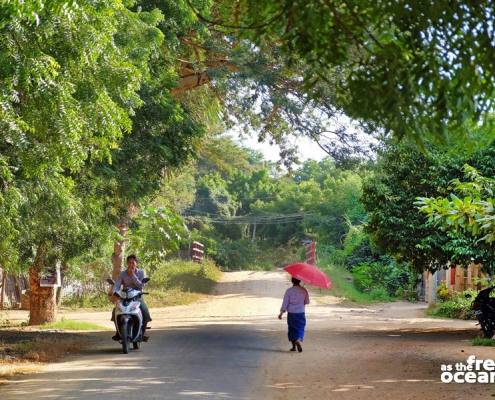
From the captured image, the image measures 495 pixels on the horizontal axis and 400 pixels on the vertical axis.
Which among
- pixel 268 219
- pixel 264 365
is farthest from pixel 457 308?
pixel 268 219

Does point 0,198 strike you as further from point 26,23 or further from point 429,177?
point 429,177

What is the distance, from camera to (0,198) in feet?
30.6

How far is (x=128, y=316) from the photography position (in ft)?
44.4

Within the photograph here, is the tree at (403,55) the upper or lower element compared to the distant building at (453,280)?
upper

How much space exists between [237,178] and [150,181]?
5228cm

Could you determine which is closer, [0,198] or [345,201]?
[0,198]

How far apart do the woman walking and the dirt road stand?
351 mm

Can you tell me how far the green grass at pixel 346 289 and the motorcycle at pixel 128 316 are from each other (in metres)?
24.9

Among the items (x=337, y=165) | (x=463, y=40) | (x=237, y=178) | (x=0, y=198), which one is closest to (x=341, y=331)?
(x=337, y=165)

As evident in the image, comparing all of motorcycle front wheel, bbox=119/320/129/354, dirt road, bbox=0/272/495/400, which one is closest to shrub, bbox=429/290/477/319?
dirt road, bbox=0/272/495/400

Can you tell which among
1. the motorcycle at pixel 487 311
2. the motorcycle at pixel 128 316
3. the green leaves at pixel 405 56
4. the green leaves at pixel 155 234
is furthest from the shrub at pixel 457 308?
the green leaves at pixel 405 56

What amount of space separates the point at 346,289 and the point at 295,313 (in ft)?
89.0

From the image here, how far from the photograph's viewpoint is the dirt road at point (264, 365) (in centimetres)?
988

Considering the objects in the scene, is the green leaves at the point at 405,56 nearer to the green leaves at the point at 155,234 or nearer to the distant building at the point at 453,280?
the distant building at the point at 453,280
